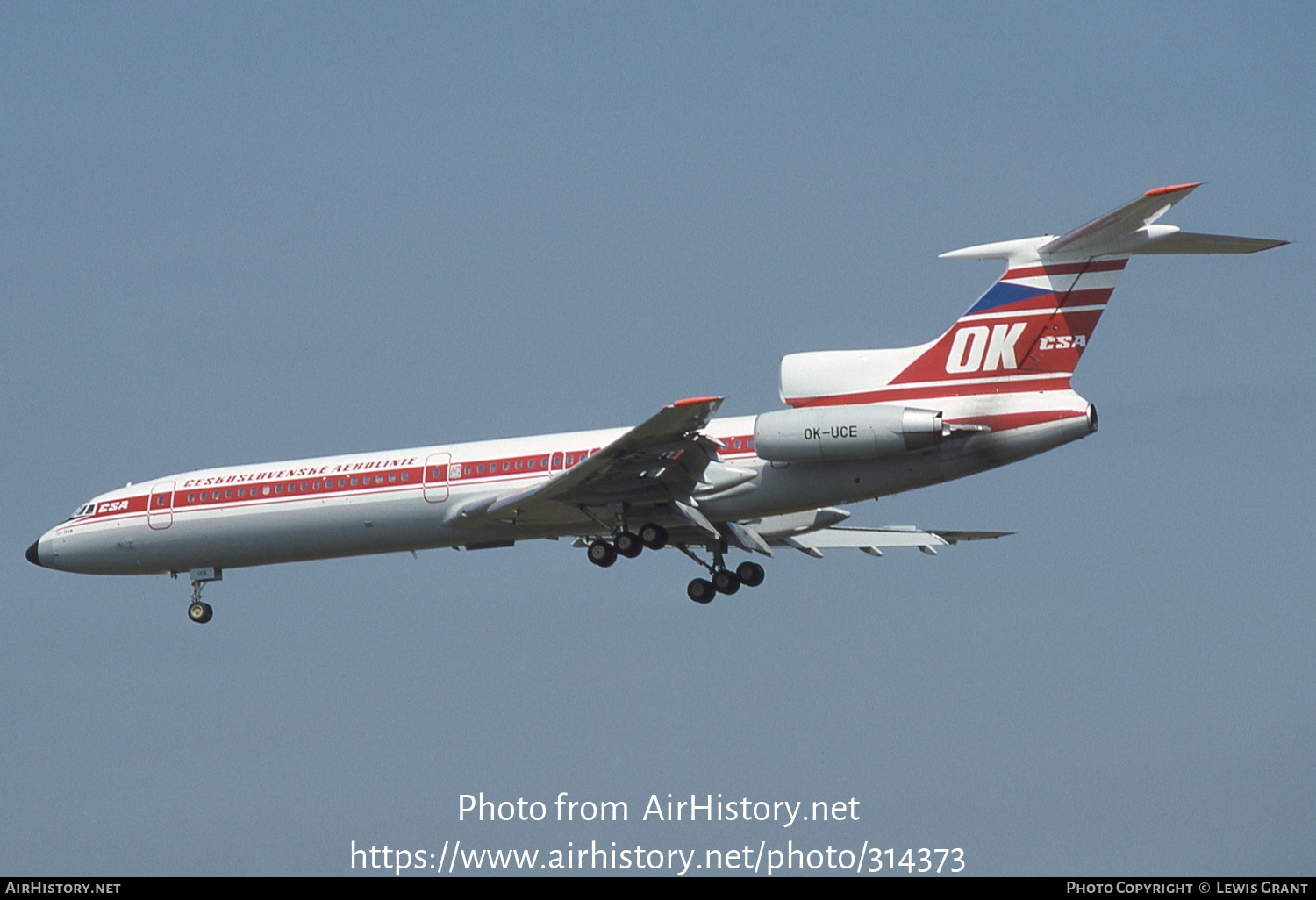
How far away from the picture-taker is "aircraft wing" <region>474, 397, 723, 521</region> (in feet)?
101

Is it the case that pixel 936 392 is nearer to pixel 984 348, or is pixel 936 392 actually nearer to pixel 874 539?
pixel 984 348

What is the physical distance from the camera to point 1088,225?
29.8 metres

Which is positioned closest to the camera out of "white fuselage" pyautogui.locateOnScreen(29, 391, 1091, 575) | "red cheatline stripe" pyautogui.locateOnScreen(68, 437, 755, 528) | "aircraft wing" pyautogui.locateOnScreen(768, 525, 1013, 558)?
"white fuselage" pyautogui.locateOnScreen(29, 391, 1091, 575)

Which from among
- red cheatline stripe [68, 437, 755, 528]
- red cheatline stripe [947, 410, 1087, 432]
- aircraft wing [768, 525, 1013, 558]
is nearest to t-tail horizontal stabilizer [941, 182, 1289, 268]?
red cheatline stripe [947, 410, 1087, 432]

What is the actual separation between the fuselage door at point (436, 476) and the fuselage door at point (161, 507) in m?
6.02

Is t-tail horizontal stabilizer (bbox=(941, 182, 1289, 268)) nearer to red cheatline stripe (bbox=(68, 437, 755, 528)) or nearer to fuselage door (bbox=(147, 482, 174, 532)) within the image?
red cheatline stripe (bbox=(68, 437, 755, 528))

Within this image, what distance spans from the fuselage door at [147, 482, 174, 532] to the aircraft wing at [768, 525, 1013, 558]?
527 inches

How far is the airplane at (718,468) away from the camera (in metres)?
30.2

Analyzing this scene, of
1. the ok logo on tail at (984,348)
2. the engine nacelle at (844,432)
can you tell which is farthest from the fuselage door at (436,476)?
the ok logo on tail at (984,348)

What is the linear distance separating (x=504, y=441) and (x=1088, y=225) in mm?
12249

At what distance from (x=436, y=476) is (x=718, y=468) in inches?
233

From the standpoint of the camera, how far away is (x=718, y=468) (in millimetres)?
32469

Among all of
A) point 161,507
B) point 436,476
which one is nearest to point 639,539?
point 436,476

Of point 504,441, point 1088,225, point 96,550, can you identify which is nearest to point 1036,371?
point 1088,225
